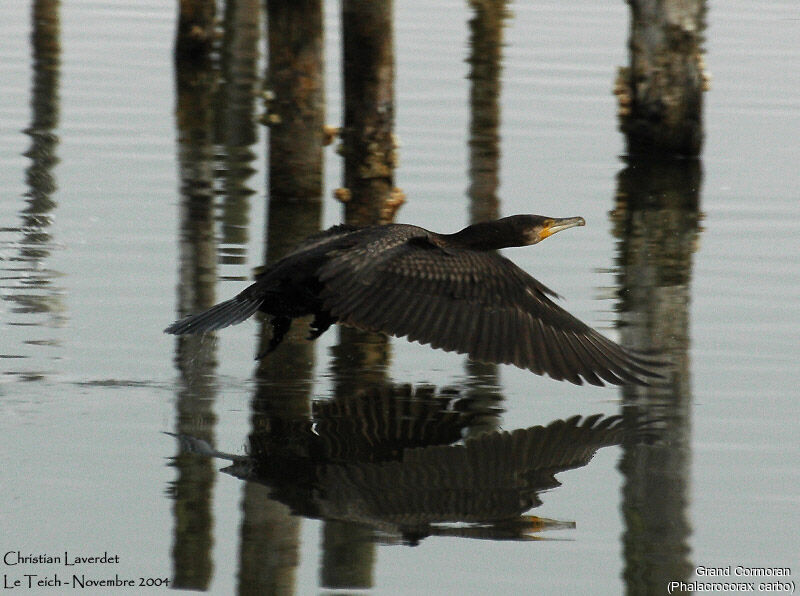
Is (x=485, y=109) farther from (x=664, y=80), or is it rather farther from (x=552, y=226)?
(x=552, y=226)

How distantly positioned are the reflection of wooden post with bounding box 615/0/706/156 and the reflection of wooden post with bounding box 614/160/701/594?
20cm

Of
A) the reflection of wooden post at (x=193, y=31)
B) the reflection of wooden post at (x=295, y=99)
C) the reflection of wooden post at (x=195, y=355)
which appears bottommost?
the reflection of wooden post at (x=195, y=355)

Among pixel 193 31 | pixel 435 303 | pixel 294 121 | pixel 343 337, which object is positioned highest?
pixel 193 31

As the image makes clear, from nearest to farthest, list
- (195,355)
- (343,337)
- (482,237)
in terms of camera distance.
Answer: (482,237), (195,355), (343,337)

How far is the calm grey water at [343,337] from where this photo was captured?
15.9 ft

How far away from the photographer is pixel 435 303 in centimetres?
607

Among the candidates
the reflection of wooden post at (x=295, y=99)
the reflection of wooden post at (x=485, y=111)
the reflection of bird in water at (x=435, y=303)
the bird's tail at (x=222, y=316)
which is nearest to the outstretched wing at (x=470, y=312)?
the reflection of bird in water at (x=435, y=303)

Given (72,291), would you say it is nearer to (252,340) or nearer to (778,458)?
(252,340)

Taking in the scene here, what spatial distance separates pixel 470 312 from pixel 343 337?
1401 millimetres

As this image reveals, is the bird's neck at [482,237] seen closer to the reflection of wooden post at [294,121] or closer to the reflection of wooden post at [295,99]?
the reflection of wooden post at [294,121]

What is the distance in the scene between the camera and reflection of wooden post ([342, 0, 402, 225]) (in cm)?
823

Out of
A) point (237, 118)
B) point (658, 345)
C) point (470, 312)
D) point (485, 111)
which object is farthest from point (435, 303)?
point (237, 118)

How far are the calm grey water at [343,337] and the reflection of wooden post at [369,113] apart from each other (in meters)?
0.82

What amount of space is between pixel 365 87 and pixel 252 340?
6.13 feet
